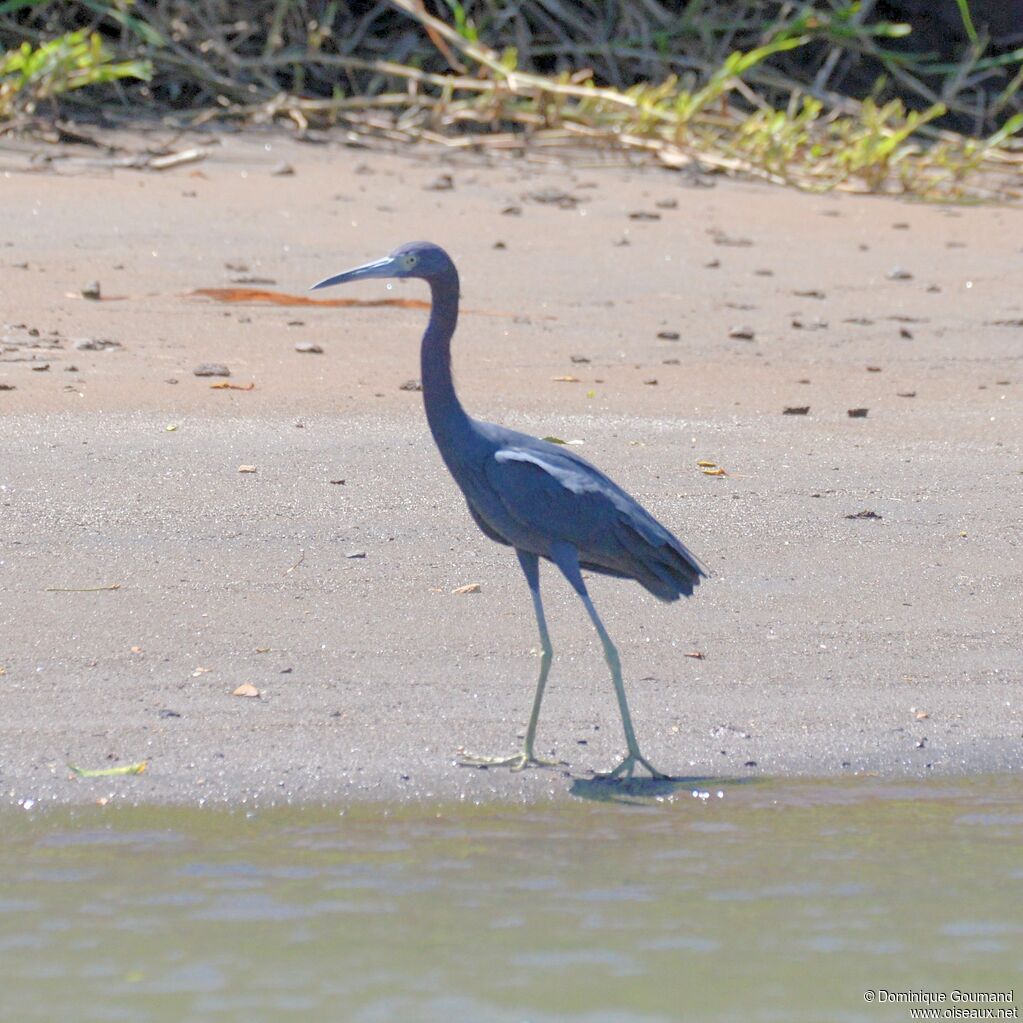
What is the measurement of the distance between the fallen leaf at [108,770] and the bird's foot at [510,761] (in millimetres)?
728

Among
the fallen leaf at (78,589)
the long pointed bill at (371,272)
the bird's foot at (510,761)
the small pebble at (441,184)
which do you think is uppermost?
the long pointed bill at (371,272)

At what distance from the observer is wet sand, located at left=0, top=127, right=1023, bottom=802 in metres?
4.42

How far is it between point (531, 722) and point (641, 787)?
11.5 inches

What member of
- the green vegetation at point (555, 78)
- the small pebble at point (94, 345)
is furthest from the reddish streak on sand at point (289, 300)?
the green vegetation at point (555, 78)

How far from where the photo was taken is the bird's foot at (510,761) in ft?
14.0

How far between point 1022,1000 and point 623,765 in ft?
3.37

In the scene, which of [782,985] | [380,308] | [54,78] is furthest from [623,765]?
[54,78]

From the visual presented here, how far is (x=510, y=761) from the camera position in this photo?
427cm

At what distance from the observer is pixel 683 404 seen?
699cm

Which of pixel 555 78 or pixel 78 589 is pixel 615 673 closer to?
pixel 78 589

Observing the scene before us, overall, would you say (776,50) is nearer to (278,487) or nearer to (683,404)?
(683,404)

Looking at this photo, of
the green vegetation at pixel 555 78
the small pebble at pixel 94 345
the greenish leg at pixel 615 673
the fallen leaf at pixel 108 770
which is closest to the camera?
the fallen leaf at pixel 108 770

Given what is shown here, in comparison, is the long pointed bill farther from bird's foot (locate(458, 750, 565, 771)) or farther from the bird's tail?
bird's foot (locate(458, 750, 565, 771))

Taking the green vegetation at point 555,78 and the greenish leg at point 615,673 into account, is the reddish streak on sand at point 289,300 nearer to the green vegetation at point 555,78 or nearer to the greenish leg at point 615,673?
the green vegetation at point 555,78
